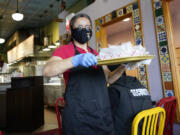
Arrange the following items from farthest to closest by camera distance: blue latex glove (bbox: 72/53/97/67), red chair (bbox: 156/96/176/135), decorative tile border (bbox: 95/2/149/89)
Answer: decorative tile border (bbox: 95/2/149/89)
red chair (bbox: 156/96/176/135)
blue latex glove (bbox: 72/53/97/67)

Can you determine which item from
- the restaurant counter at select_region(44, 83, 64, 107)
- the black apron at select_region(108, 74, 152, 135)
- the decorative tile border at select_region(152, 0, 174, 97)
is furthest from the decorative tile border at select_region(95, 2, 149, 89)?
the restaurant counter at select_region(44, 83, 64, 107)

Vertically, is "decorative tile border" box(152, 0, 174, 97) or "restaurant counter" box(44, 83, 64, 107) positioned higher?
"decorative tile border" box(152, 0, 174, 97)

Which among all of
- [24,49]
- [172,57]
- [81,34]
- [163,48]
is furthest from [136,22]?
[24,49]

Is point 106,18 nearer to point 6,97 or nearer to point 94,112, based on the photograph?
point 94,112

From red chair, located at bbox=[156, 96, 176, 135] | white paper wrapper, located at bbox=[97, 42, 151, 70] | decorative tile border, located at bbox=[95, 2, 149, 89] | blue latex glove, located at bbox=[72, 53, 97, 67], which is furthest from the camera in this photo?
decorative tile border, located at bbox=[95, 2, 149, 89]

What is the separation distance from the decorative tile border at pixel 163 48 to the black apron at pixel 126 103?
128 cm

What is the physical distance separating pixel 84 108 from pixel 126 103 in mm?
328

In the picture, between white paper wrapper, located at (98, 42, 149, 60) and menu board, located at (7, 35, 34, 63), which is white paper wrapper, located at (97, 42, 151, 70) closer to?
white paper wrapper, located at (98, 42, 149, 60)

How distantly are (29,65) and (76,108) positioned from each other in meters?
7.61

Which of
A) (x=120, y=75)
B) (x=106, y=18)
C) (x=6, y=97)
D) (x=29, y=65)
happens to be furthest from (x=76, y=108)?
(x=29, y=65)

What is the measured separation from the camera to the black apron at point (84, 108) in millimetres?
1163

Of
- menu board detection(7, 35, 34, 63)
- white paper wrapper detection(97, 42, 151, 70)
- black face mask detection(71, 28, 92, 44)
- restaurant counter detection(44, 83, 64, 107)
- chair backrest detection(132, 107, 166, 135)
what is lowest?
restaurant counter detection(44, 83, 64, 107)

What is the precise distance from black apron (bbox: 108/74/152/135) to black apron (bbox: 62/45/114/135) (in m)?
0.07

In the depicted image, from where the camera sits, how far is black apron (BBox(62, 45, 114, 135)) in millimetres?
1163
